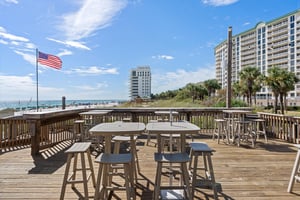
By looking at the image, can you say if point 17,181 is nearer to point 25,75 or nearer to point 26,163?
point 26,163

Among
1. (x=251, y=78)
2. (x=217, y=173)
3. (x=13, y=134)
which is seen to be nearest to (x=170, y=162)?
(x=217, y=173)

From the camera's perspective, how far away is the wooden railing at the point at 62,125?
5.18 metres

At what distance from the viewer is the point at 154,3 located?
315 inches

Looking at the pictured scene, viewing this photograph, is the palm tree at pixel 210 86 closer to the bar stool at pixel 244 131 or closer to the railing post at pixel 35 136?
the bar stool at pixel 244 131

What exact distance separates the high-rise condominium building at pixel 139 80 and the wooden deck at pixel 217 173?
3647 centimetres

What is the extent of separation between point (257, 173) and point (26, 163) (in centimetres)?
412

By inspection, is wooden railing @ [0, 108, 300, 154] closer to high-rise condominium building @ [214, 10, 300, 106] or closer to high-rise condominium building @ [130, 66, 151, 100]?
high-rise condominium building @ [130, 66, 151, 100]

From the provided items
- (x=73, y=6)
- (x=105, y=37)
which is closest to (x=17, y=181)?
(x=73, y=6)

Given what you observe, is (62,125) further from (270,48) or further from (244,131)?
(270,48)

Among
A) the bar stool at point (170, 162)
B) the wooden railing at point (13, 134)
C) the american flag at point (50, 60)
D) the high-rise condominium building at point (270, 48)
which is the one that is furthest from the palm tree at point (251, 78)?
the bar stool at point (170, 162)

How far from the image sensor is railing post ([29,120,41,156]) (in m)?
4.98

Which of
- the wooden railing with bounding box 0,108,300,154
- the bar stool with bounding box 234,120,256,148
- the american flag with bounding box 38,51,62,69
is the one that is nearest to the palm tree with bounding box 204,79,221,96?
the american flag with bounding box 38,51,62,69

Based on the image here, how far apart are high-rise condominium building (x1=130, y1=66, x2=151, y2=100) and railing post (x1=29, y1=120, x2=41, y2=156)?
119 feet

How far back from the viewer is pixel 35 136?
16.7 feet
